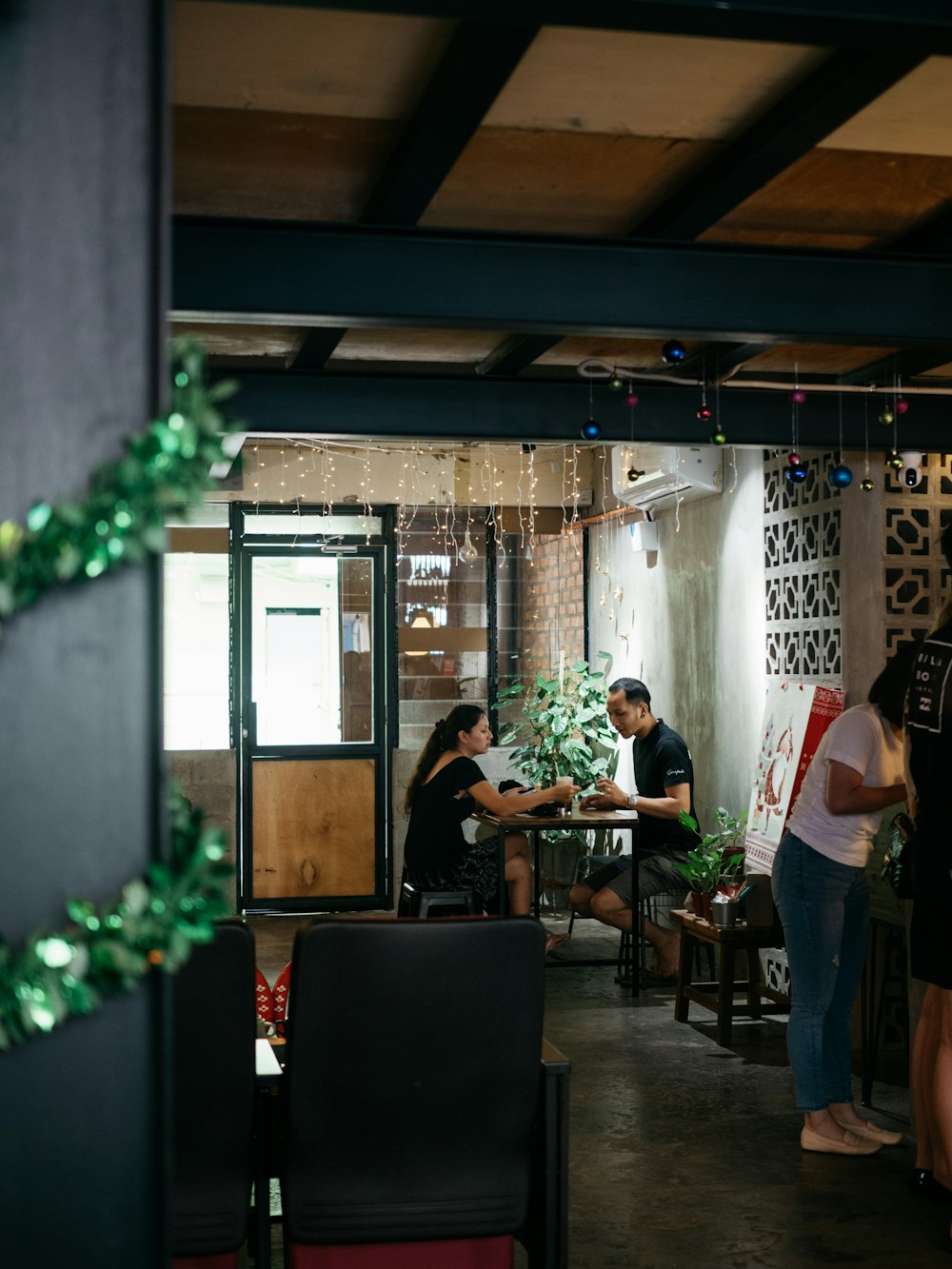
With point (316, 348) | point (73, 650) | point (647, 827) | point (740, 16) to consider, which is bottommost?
point (647, 827)

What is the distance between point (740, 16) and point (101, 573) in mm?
1288

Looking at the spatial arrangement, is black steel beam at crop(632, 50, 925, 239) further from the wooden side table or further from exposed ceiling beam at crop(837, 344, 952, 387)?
the wooden side table

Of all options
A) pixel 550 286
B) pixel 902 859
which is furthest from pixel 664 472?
pixel 550 286

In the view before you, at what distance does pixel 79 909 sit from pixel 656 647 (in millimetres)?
7178

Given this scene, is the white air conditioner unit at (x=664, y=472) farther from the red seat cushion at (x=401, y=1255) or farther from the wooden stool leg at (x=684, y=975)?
the red seat cushion at (x=401, y=1255)

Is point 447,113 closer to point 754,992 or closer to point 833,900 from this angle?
point 833,900

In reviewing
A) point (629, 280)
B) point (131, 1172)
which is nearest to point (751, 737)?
point (629, 280)

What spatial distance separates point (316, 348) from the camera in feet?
14.5

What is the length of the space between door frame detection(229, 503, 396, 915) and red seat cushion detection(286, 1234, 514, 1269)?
6.17 m

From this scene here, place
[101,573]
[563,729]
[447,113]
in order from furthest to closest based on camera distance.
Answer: [563,729] → [447,113] → [101,573]

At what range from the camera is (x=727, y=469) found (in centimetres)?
696

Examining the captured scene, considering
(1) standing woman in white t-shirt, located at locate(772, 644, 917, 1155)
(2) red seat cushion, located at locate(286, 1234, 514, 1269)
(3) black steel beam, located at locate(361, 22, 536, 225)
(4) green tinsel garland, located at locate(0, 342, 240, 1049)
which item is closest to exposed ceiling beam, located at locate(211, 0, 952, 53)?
(3) black steel beam, located at locate(361, 22, 536, 225)

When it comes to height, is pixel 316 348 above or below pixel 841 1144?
above

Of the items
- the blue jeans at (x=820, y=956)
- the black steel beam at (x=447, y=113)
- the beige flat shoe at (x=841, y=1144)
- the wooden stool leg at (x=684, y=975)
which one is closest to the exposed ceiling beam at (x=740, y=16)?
the black steel beam at (x=447, y=113)
